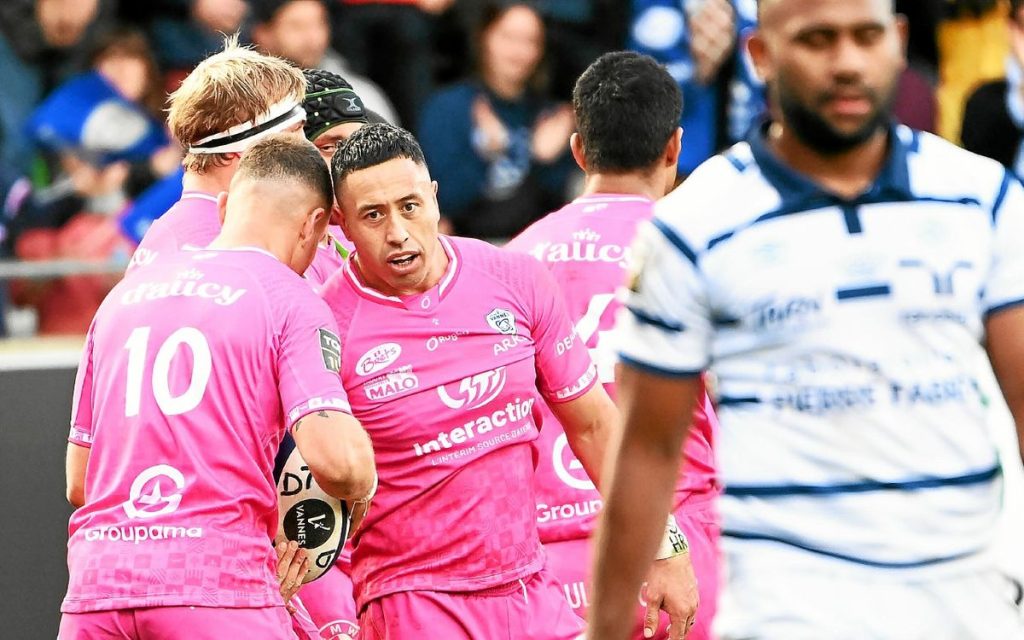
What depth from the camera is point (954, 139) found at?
10320mm

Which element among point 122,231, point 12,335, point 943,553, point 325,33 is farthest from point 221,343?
point 325,33

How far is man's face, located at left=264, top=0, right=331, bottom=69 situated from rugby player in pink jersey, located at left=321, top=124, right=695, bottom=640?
454cm

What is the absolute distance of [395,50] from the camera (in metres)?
10.1

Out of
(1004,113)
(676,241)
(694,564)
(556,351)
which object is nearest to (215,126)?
(556,351)

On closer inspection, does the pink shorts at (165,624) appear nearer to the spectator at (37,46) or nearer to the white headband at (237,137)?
the white headband at (237,137)

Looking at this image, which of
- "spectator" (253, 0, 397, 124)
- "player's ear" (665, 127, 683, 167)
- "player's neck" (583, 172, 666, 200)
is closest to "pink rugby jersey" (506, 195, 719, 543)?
"player's neck" (583, 172, 666, 200)

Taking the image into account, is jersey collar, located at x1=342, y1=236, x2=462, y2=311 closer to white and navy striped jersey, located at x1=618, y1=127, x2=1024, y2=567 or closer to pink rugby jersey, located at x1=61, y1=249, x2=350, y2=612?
pink rugby jersey, located at x1=61, y1=249, x2=350, y2=612

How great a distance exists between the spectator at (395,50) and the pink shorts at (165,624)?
19.5 ft

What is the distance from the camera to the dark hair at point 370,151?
487 cm

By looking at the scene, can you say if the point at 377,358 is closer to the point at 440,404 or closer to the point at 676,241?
the point at 440,404

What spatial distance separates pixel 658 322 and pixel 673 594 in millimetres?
2193

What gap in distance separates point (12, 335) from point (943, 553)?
5.32m

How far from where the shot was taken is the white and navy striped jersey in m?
2.98

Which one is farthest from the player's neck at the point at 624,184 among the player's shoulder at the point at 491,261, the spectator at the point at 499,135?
the spectator at the point at 499,135
